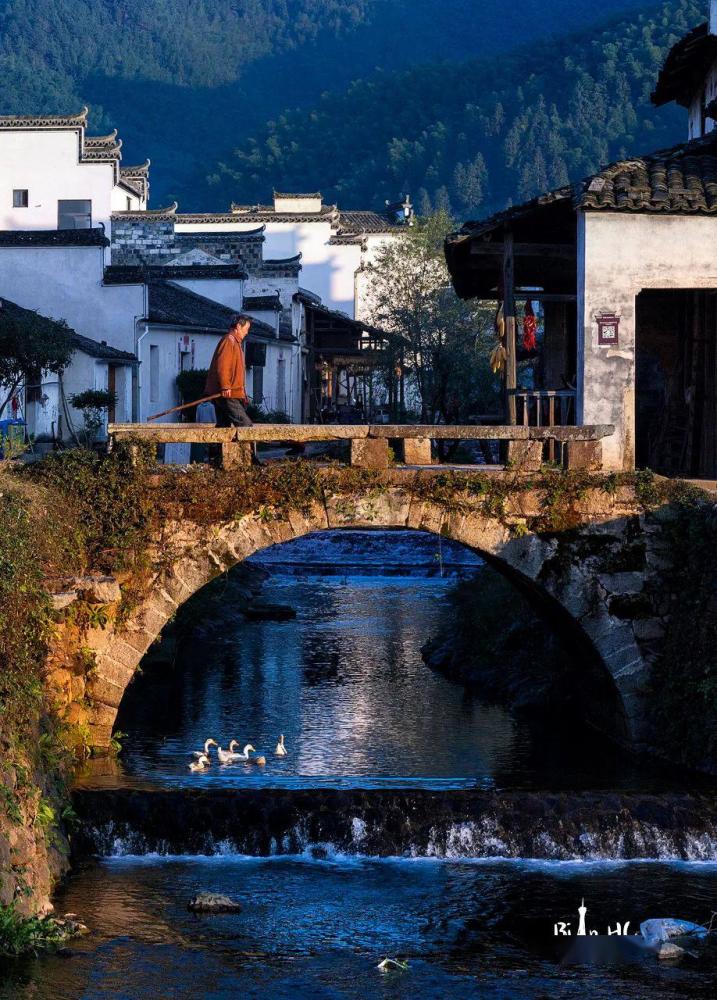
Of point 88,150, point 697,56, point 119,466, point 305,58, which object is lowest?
point 119,466

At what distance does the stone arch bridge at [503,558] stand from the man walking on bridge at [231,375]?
135 cm

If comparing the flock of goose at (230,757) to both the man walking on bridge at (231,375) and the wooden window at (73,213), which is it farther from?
the wooden window at (73,213)

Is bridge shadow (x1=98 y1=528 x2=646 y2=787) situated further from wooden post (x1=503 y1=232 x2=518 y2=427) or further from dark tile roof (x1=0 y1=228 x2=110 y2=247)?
dark tile roof (x1=0 y1=228 x2=110 y2=247)

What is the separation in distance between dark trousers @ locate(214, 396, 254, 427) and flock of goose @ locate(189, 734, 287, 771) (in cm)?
357

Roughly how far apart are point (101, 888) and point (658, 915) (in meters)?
4.79

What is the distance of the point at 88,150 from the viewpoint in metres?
55.1

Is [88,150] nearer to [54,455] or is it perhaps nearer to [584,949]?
[54,455]

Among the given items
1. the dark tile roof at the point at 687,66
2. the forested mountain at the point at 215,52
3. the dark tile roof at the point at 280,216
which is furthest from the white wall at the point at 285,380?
the forested mountain at the point at 215,52

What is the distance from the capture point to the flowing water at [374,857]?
38.5 feet

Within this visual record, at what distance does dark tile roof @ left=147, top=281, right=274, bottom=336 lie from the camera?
121ft

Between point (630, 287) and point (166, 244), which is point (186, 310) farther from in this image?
point (630, 287)

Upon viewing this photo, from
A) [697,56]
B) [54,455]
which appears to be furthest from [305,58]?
[54,455]

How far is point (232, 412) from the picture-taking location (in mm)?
17078

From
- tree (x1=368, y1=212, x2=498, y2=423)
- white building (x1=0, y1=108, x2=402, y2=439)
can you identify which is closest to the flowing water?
white building (x1=0, y1=108, x2=402, y2=439)
